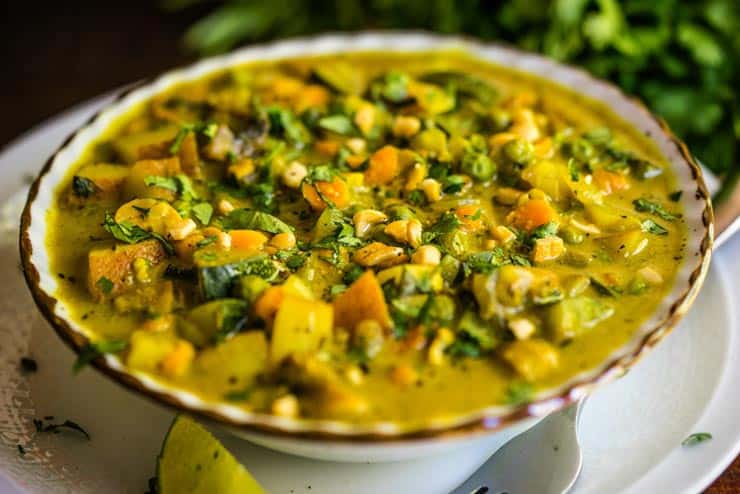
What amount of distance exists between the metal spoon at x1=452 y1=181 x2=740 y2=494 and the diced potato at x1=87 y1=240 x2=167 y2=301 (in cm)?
135

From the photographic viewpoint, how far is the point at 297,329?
273 centimetres

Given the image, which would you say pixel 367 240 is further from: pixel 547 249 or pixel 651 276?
pixel 651 276

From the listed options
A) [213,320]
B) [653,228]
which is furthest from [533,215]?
[213,320]

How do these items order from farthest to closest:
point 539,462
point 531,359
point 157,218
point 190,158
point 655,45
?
point 655,45
point 190,158
point 157,218
point 539,462
point 531,359

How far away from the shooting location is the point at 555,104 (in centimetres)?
416

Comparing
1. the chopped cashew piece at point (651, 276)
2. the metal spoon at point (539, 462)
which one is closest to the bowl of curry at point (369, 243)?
the chopped cashew piece at point (651, 276)

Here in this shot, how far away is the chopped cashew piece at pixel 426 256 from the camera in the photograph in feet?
9.89

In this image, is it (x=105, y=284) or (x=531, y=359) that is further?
(x=105, y=284)

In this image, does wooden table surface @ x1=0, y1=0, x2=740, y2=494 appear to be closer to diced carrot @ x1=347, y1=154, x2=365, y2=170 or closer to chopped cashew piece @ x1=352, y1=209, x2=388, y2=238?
diced carrot @ x1=347, y1=154, x2=365, y2=170

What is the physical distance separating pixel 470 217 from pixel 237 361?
42.7 inches

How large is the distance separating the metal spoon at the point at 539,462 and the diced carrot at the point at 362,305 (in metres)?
0.67

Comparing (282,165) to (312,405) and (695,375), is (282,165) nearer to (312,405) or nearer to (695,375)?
(312,405)

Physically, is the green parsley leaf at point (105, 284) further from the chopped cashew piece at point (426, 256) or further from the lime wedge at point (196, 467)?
the chopped cashew piece at point (426, 256)

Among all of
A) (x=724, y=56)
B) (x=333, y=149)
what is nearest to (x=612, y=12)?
(x=724, y=56)
